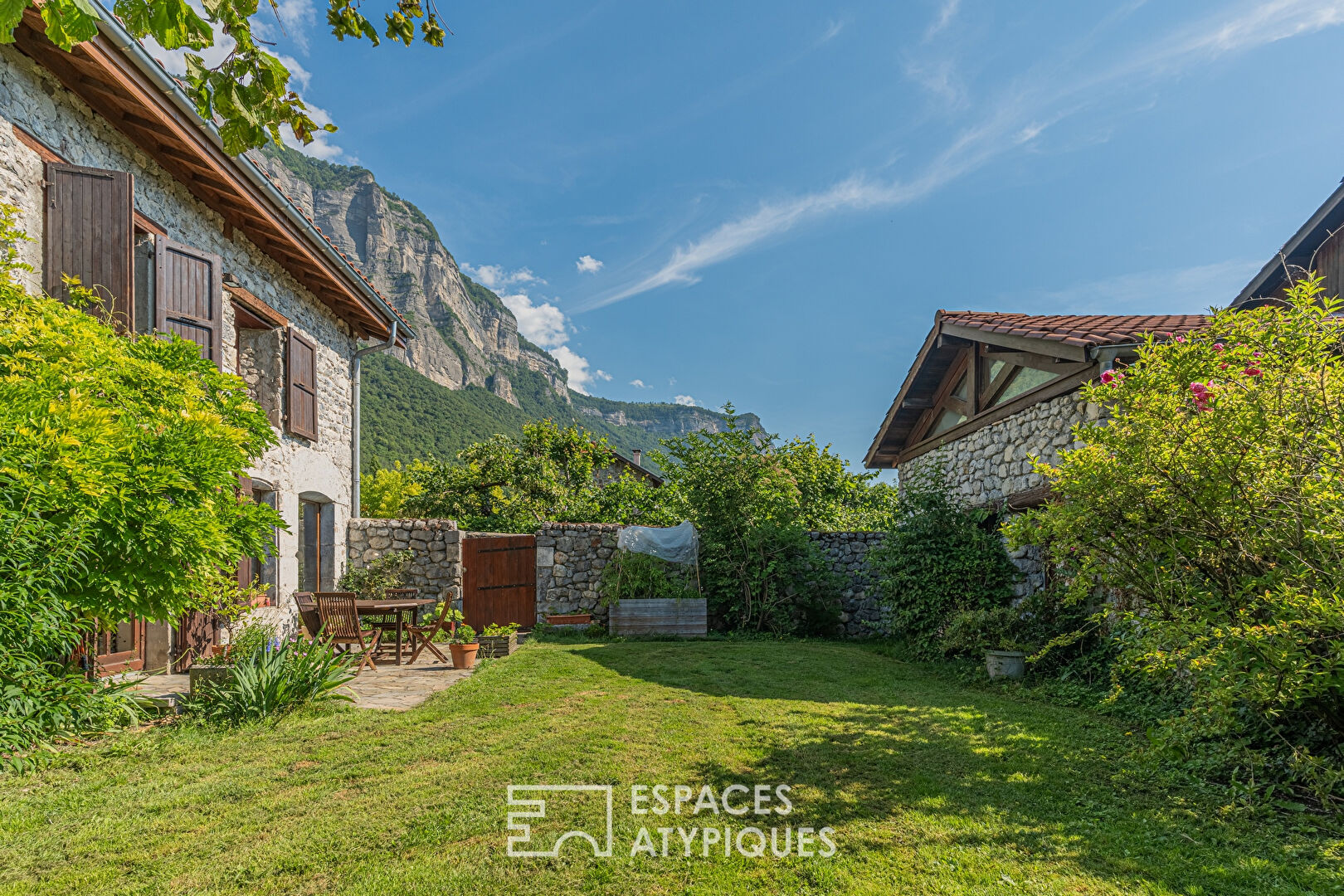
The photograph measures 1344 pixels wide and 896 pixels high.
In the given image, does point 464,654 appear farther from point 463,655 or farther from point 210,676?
point 210,676

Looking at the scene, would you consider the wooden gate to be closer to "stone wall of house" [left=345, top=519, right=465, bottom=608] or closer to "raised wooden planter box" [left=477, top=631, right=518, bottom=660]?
"stone wall of house" [left=345, top=519, right=465, bottom=608]

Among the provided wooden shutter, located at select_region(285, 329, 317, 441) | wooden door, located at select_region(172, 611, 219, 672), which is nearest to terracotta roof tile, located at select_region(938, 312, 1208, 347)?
wooden shutter, located at select_region(285, 329, 317, 441)

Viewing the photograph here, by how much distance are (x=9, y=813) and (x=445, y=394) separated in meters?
41.3

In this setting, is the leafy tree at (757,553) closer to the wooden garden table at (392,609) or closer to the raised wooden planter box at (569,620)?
the raised wooden planter box at (569,620)

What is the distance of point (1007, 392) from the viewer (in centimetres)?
878

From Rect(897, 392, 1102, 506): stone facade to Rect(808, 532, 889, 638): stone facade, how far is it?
2.02m

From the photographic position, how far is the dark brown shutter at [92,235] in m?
5.14

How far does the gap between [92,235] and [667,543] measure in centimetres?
792

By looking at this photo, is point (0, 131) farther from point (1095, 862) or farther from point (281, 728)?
point (1095, 862)

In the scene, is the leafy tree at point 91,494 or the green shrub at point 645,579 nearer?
the leafy tree at point 91,494

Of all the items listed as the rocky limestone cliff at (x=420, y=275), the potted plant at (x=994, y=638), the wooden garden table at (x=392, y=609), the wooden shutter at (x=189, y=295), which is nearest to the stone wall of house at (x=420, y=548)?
the wooden garden table at (x=392, y=609)

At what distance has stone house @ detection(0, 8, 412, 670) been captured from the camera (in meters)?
5.09

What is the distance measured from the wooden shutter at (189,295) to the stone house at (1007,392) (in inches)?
329

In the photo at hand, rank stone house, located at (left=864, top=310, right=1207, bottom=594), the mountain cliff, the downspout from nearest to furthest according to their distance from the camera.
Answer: stone house, located at (left=864, top=310, right=1207, bottom=594), the downspout, the mountain cliff
